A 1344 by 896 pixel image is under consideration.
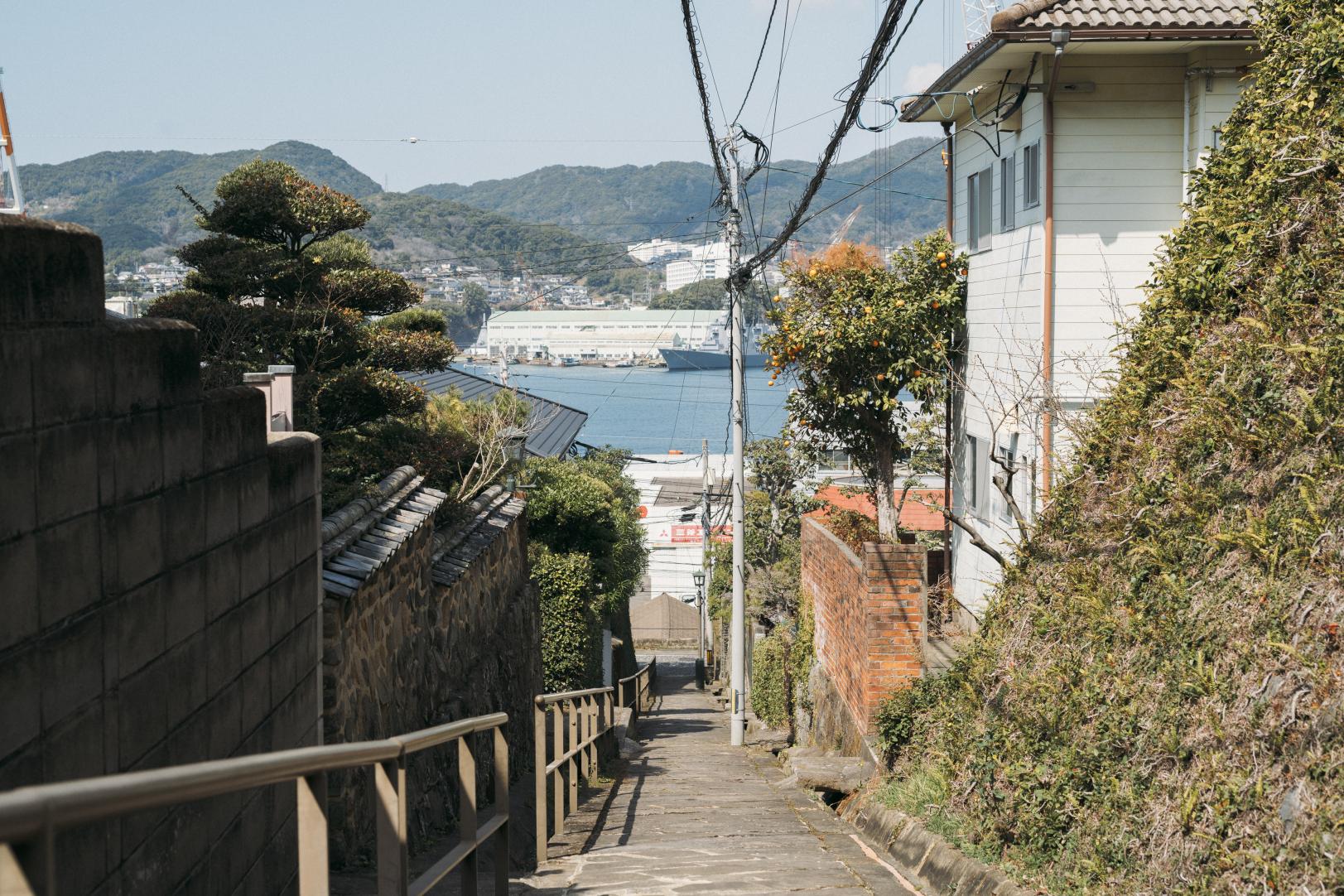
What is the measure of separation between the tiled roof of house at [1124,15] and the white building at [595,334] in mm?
98763

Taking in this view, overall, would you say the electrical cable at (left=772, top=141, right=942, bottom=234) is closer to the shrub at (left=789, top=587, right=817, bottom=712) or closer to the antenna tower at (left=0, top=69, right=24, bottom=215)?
the shrub at (left=789, top=587, right=817, bottom=712)

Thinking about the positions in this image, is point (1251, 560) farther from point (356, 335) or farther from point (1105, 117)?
point (356, 335)

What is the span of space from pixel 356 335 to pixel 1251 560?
37.8ft

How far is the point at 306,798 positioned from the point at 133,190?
8717 centimetres

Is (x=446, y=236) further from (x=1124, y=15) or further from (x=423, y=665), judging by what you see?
(x=423, y=665)

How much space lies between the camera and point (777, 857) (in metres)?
8.16

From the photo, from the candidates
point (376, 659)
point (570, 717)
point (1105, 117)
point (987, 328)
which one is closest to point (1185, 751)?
point (376, 659)

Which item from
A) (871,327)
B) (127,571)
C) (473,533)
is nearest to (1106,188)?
(871,327)

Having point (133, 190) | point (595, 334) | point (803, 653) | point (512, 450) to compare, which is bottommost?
point (803, 653)

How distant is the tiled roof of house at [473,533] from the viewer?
1130 centimetres

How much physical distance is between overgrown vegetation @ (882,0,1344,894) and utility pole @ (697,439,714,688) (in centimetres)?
2330

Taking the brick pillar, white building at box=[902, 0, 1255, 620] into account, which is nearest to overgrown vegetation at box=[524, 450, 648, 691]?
the brick pillar

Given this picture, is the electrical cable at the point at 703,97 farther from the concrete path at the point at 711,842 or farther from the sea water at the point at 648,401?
the sea water at the point at 648,401

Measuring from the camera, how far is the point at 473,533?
13445 millimetres
